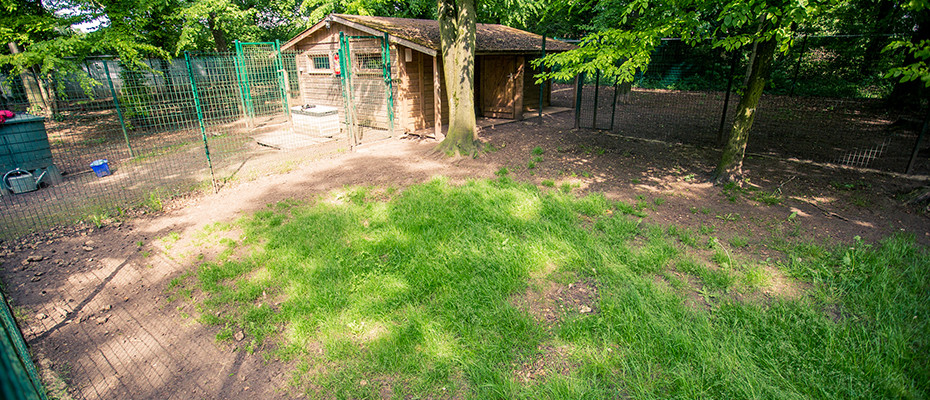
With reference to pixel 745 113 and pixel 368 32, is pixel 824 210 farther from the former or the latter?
pixel 368 32

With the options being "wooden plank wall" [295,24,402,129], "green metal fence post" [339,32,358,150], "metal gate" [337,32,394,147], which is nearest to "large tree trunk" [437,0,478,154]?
"green metal fence post" [339,32,358,150]

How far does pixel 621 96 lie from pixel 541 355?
15929 mm

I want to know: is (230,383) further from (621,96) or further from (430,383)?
(621,96)

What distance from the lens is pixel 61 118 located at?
1020cm

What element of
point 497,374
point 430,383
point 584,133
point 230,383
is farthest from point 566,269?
point 584,133

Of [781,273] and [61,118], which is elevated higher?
[61,118]

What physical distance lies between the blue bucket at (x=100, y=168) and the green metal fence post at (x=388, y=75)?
5883 mm

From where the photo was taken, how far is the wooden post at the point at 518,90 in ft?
43.1

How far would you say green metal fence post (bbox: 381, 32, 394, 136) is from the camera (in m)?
10.4

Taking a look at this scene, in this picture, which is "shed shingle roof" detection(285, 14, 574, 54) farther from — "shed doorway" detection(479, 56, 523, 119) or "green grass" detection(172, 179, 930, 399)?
"green grass" detection(172, 179, 930, 399)

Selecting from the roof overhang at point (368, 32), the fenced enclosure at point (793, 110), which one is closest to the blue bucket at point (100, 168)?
the roof overhang at point (368, 32)

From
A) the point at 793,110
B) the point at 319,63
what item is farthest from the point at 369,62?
the point at 793,110

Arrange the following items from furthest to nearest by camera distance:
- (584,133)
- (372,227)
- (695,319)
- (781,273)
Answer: (584,133) < (372,227) < (781,273) < (695,319)

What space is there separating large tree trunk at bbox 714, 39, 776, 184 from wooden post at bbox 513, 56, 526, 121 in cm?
720
